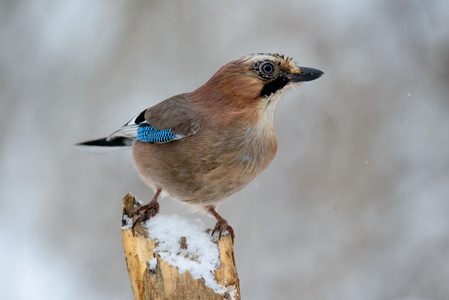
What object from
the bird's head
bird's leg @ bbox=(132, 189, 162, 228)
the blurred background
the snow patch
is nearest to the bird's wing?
the bird's head

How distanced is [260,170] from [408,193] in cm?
298

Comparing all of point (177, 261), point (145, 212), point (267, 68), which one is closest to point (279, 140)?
point (267, 68)

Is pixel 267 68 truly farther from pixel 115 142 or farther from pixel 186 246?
pixel 115 142

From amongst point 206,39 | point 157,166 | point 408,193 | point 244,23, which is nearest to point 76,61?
point 206,39

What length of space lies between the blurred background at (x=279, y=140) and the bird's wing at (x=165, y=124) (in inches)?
83.9

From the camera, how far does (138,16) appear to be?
580 centimetres

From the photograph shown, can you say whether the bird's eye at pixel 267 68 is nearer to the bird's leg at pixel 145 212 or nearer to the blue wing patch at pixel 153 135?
the blue wing patch at pixel 153 135

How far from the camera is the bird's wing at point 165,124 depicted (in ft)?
10.0

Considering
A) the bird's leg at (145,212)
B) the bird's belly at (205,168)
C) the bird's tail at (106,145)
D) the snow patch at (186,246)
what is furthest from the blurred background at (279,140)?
the snow patch at (186,246)

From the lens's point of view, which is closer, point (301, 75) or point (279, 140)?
point (301, 75)

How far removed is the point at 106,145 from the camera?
151 inches

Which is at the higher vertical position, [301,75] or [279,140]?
[279,140]

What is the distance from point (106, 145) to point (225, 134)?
50.0 inches

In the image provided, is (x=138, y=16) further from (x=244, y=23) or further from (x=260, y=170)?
(x=260, y=170)
